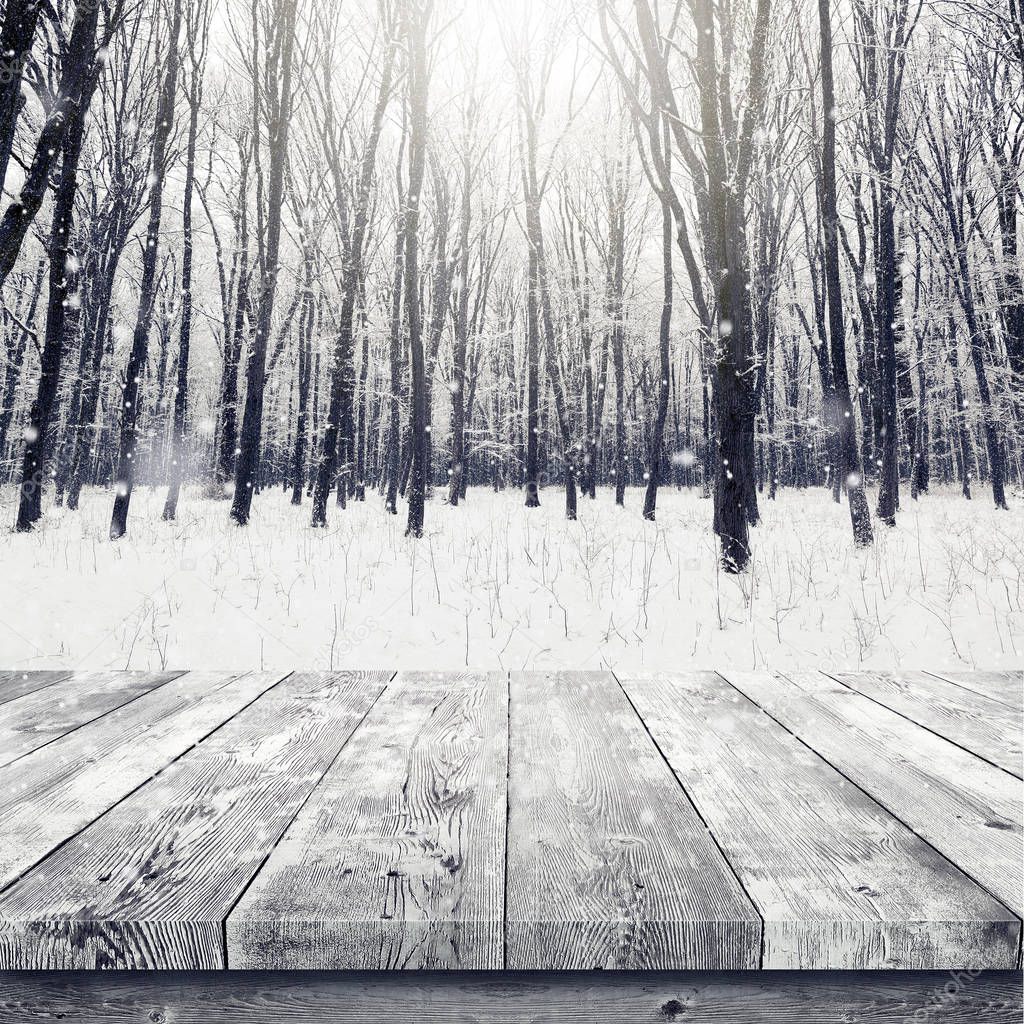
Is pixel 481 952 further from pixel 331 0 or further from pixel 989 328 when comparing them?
pixel 989 328

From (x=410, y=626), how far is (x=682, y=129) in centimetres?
620

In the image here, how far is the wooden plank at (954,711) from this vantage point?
1912mm

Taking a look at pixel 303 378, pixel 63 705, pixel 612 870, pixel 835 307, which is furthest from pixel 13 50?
pixel 303 378

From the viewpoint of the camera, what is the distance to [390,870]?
1.24m

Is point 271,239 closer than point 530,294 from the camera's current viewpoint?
Yes

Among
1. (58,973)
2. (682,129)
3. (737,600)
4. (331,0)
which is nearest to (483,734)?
(58,973)

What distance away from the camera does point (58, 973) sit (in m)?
1.14

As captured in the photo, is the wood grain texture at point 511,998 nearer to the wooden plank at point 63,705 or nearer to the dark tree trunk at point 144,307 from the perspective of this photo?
the wooden plank at point 63,705

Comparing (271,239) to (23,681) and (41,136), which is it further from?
(23,681)

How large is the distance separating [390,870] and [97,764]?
971mm

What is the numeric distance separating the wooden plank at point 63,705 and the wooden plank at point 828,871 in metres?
1.77

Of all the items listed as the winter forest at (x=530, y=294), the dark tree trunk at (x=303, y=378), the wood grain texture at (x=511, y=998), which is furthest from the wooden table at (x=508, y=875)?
the dark tree trunk at (x=303, y=378)

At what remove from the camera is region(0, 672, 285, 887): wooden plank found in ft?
4.51

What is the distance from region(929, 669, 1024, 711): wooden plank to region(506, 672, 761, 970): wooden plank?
1.45m
